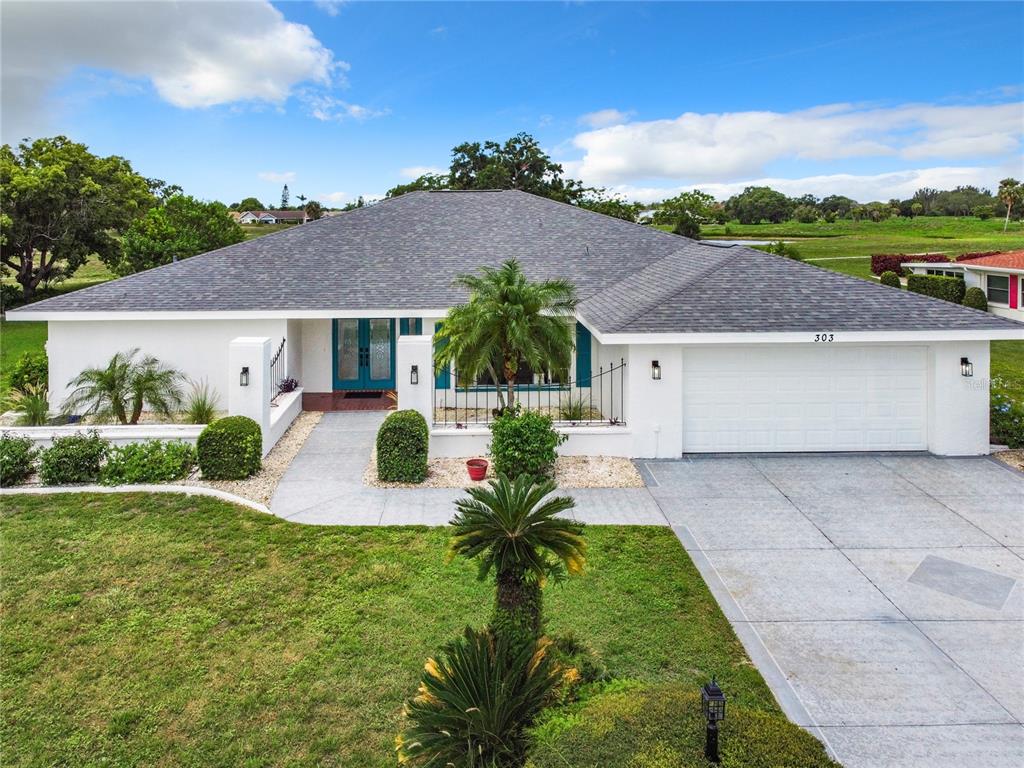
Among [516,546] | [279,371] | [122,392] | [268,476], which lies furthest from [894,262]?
[516,546]

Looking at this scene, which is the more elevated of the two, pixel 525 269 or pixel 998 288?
pixel 998 288

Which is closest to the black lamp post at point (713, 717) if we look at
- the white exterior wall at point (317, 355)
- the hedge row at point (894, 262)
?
the white exterior wall at point (317, 355)

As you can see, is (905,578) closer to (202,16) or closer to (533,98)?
(202,16)

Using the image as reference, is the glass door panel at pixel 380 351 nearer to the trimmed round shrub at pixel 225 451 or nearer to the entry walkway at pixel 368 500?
the entry walkway at pixel 368 500

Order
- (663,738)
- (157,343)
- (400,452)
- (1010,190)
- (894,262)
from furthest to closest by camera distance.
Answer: (1010,190)
(894,262)
(157,343)
(400,452)
(663,738)

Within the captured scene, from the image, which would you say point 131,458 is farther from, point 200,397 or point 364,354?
point 364,354

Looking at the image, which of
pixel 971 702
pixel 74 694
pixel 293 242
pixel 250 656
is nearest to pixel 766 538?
pixel 971 702

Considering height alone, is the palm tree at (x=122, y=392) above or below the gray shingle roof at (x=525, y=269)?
below
